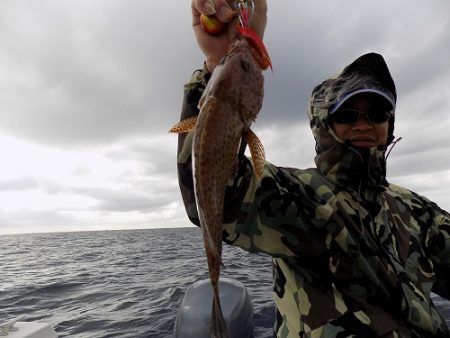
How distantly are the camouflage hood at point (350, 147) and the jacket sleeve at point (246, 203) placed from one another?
0.76 m

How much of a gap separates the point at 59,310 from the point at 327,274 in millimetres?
11709

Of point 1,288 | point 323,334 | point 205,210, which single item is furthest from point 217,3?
point 1,288

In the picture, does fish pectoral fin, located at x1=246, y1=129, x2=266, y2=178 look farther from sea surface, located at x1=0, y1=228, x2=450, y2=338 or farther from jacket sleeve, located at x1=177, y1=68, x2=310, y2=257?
sea surface, located at x1=0, y1=228, x2=450, y2=338

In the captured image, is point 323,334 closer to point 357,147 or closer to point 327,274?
point 327,274

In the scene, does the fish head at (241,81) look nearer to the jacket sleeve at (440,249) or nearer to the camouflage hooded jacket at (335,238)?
the camouflage hooded jacket at (335,238)

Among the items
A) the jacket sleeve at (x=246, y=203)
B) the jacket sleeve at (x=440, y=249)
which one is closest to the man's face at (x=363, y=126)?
the jacket sleeve at (x=246, y=203)

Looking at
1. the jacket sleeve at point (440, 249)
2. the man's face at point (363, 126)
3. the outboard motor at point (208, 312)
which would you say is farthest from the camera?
the outboard motor at point (208, 312)

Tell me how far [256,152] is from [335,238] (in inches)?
50.4

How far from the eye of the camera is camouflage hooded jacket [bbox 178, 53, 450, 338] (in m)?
2.35

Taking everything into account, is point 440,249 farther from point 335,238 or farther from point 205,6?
point 205,6

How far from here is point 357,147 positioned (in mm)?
3223

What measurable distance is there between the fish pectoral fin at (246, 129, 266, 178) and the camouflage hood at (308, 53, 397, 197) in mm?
1651

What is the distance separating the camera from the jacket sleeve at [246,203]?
6.93ft

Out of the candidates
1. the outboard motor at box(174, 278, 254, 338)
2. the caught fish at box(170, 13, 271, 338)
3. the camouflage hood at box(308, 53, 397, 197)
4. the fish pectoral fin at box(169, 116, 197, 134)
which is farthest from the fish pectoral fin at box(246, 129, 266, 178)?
the outboard motor at box(174, 278, 254, 338)
